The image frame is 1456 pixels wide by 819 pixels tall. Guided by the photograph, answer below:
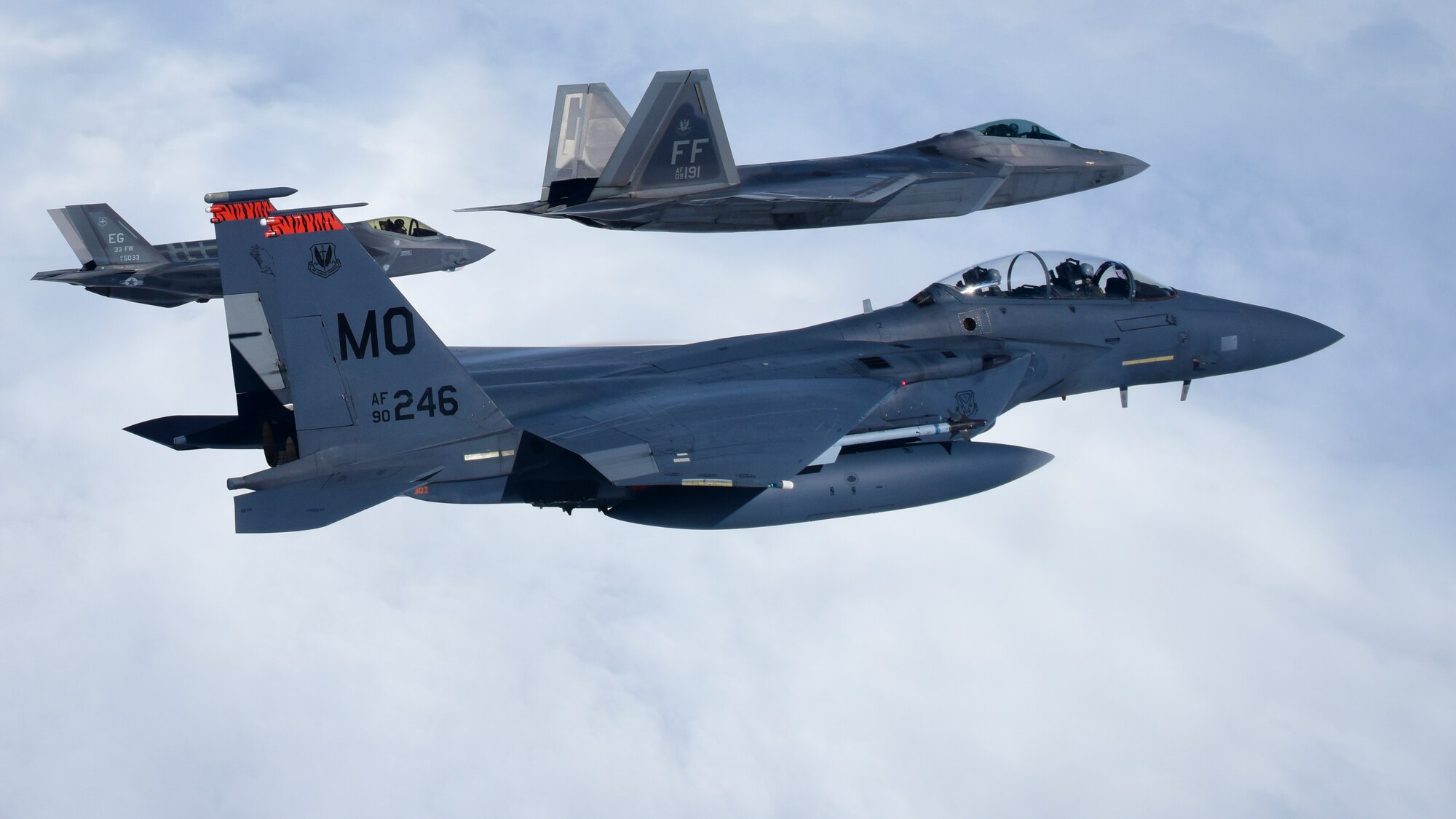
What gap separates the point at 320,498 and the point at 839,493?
601 centimetres

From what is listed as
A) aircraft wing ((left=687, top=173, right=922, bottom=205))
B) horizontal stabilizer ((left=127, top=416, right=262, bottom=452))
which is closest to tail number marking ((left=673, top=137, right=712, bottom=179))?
aircraft wing ((left=687, top=173, right=922, bottom=205))

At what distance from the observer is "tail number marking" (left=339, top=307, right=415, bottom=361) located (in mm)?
15977

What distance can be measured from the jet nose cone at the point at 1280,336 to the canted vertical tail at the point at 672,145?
869 centimetres

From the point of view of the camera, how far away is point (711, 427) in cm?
1708

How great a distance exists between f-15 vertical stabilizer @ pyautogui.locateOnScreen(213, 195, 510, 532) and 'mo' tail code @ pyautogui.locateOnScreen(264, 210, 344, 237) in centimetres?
1

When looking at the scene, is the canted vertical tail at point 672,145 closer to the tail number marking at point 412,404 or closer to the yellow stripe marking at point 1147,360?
the yellow stripe marking at point 1147,360

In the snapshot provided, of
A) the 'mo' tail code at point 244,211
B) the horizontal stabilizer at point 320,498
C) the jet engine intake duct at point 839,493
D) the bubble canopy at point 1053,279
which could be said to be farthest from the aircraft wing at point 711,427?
the 'mo' tail code at point 244,211

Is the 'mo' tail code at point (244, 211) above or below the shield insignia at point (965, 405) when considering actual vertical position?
above

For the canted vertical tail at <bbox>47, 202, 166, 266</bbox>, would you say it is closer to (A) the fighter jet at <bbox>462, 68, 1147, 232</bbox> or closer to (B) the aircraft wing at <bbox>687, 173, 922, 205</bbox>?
(A) the fighter jet at <bbox>462, 68, 1147, 232</bbox>

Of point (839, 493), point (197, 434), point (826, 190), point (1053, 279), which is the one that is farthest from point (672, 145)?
point (197, 434)

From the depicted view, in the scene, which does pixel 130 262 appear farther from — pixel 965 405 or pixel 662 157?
pixel 965 405

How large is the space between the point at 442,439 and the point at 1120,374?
9.88 m

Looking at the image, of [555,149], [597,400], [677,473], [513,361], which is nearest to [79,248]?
[555,149]

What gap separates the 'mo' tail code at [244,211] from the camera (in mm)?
15594
